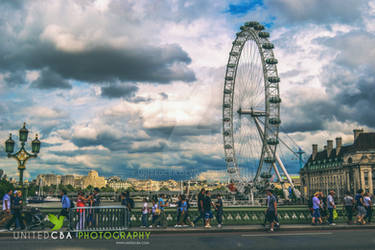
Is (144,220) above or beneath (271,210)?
beneath

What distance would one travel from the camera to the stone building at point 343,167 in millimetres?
134125

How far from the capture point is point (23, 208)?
2070 centimetres

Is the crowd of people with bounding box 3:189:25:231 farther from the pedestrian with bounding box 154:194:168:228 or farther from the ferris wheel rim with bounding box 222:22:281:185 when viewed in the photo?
the ferris wheel rim with bounding box 222:22:281:185

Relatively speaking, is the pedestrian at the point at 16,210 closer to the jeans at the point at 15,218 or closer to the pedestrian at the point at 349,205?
the jeans at the point at 15,218

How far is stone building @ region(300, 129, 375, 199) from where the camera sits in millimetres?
134125

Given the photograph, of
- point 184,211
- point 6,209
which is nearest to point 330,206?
point 184,211

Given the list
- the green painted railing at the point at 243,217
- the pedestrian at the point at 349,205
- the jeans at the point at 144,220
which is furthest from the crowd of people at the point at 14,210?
the pedestrian at the point at 349,205

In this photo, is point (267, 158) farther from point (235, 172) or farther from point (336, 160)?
point (336, 160)

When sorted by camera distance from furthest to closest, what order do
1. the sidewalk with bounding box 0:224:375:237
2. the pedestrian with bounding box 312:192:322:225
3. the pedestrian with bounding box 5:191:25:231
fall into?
the pedestrian with bounding box 312:192:322:225 < the sidewalk with bounding box 0:224:375:237 < the pedestrian with bounding box 5:191:25:231

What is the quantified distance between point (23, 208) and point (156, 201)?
7148mm

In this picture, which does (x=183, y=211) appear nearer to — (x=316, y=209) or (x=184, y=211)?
(x=184, y=211)

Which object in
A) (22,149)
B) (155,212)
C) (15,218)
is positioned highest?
(22,149)

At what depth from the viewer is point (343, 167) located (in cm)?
14500

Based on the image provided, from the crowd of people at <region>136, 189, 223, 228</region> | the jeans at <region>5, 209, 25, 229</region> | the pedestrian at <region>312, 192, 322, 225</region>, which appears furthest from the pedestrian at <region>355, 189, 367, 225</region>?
the jeans at <region>5, 209, 25, 229</region>
